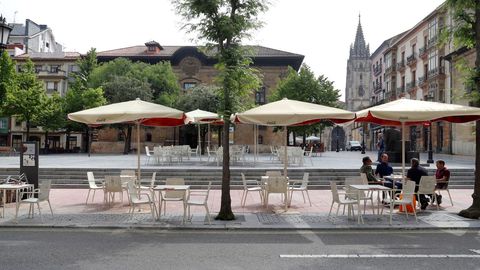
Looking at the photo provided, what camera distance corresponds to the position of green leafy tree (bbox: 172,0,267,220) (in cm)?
964

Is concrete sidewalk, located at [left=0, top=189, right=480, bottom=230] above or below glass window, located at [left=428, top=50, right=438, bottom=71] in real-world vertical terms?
below

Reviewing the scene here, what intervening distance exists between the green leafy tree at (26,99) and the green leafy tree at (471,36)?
128ft

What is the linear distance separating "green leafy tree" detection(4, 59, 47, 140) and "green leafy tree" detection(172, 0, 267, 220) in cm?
3597

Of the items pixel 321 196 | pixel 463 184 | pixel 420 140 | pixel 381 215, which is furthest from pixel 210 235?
pixel 420 140

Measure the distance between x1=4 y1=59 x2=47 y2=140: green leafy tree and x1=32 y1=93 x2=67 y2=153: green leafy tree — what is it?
0.66m

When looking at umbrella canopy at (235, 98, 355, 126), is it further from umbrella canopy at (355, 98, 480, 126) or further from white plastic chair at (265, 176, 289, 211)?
white plastic chair at (265, 176, 289, 211)

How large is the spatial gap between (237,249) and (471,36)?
324 inches

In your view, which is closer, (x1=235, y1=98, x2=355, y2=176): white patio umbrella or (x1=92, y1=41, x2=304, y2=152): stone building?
(x1=235, y1=98, x2=355, y2=176): white patio umbrella

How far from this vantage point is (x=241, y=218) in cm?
986

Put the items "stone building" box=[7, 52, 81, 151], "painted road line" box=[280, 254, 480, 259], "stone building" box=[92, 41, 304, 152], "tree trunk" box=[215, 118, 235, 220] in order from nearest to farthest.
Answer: "painted road line" box=[280, 254, 480, 259], "tree trunk" box=[215, 118, 235, 220], "stone building" box=[92, 41, 304, 152], "stone building" box=[7, 52, 81, 151]

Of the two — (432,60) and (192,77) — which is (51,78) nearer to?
(192,77)

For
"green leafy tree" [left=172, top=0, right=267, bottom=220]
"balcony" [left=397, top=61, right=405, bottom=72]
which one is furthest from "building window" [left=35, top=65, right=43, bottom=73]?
"green leafy tree" [left=172, top=0, right=267, bottom=220]

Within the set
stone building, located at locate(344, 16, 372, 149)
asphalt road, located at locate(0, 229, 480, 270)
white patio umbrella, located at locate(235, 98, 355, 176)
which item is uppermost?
stone building, located at locate(344, 16, 372, 149)

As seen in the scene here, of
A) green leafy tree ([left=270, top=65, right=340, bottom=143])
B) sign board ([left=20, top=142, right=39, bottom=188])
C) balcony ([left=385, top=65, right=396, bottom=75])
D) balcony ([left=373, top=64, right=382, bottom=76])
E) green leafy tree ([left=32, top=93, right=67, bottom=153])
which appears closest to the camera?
sign board ([left=20, top=142, right=39, bottom=188])
